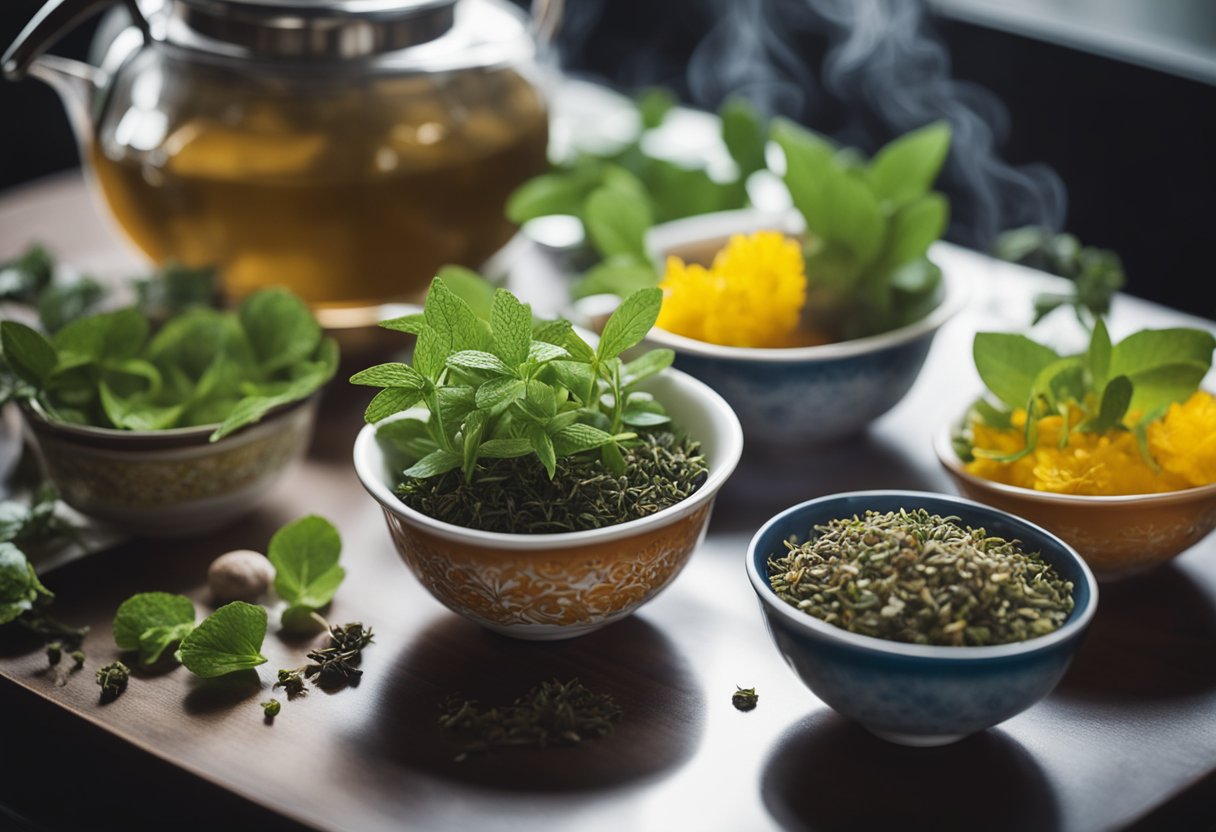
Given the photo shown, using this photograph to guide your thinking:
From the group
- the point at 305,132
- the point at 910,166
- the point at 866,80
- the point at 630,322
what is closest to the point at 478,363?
the point at 630,322

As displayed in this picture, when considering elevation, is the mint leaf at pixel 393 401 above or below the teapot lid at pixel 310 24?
below

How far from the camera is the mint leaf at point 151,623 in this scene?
2.83 ft

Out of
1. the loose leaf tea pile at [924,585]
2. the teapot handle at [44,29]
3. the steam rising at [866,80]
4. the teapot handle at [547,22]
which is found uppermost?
the teapot handle at [44,29]

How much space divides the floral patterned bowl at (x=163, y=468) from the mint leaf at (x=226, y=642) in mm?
163

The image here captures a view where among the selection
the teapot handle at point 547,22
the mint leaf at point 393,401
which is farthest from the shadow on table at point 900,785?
the teapot handle at point 547,22

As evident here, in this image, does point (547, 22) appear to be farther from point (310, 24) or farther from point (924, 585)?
point (924, 585)

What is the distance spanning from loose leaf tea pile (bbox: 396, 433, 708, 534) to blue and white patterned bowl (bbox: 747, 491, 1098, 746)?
0.10 metres

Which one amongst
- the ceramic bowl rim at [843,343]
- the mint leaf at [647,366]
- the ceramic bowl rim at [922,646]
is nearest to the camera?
the ceramic bowl rim at [922,646]

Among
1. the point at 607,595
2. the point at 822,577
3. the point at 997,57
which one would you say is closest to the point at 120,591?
the point at 607,595

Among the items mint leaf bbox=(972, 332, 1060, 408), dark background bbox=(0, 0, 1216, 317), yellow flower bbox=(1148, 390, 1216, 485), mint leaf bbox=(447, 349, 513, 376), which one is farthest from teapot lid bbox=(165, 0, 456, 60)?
dark background bbox=(0, 0, 1216, 317)

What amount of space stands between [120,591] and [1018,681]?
0.62m

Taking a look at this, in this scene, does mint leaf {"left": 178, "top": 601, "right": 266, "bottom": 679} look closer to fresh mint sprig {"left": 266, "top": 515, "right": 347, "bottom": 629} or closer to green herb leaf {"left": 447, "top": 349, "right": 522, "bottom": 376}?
fresh mint sprig {"left": 266, "top": 515, "right": 347, "bottom": 629}

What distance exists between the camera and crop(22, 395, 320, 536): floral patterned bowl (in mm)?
950

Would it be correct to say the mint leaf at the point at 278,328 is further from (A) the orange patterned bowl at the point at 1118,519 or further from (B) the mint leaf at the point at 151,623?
(A) the orange patterned bowl at the point at 1118,519
